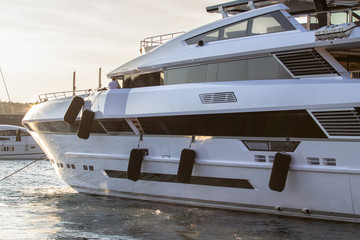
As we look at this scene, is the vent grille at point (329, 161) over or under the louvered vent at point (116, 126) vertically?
under

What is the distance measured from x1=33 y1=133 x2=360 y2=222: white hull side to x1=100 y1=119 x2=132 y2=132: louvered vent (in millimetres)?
196

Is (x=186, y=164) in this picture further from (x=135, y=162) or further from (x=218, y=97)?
(x=218, y=97)

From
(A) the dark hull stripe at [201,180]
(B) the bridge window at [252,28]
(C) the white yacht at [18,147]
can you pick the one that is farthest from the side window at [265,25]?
(C) the white yacht at [18,147]

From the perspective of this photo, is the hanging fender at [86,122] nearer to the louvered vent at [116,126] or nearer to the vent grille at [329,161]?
the louvered vent at [116,126]

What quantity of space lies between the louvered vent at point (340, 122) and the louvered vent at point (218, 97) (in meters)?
1.77

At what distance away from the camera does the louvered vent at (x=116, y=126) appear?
1301cm

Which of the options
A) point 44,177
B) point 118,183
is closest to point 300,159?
point 118,183

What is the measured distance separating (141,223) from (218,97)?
2956 mm

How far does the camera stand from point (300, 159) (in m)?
10.4

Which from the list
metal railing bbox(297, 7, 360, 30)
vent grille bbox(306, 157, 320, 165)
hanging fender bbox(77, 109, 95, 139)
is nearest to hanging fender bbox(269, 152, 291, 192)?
vent grille bbox(306, 157, 320, 165)

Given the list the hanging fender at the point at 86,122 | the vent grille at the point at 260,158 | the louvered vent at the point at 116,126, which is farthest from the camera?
the hanging fender at the point at 86,122

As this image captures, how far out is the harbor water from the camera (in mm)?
9906

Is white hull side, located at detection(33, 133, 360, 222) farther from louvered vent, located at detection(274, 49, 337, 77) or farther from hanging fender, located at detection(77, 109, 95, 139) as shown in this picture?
louvered vent, located at detection(274, 49, 337, 77)

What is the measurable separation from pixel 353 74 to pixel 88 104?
661cm
